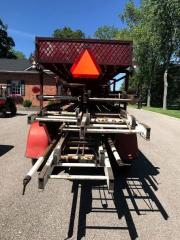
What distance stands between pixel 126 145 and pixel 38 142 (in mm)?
1729

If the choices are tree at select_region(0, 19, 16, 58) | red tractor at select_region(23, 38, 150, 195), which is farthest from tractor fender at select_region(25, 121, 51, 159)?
tree at select_region(0, 19, 16, 58)

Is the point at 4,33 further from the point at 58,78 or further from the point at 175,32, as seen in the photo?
the point at 58,78

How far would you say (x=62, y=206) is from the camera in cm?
514

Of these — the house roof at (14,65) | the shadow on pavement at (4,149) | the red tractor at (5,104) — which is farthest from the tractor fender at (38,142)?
the house roof at (14,65)

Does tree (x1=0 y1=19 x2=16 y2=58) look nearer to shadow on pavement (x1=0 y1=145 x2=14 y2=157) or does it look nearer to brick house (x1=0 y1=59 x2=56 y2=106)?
brick house (x1=0 y1=59 x2=56 y2=106)

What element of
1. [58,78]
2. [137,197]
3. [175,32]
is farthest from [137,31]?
[137,197]

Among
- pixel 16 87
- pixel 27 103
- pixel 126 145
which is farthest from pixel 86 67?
pixel 16 87

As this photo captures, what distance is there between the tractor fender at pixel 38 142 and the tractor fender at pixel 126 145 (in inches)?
54.3

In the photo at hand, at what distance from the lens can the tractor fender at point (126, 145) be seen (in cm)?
639

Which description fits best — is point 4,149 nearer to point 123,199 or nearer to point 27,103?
point 123,199

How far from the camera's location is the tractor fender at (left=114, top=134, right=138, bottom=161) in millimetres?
6391

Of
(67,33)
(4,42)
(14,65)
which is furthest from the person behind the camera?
(67,33)

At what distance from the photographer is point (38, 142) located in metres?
6.07

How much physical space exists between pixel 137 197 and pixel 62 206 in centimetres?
142
